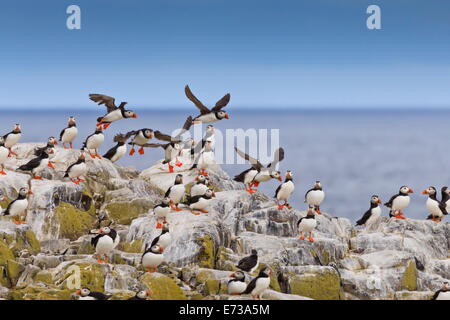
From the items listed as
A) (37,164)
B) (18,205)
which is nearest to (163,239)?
(18,205)

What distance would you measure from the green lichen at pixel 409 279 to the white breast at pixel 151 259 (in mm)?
5920

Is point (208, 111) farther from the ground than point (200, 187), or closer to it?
farther from the ground

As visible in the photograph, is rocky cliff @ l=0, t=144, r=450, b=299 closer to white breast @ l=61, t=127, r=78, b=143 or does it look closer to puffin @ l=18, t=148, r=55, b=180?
puffin @ l=18, t=148, r=55, b=180

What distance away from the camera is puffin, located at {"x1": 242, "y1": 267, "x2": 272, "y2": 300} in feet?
47.8

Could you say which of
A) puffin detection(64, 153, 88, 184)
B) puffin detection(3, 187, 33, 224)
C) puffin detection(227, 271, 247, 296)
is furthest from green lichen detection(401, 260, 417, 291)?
puffin detection(3, 187, 33, 224)

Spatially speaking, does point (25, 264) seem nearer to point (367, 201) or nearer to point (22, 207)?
point (22, 207)

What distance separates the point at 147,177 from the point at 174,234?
575 centimetres

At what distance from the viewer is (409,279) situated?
17.8m

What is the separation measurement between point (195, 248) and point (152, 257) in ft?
5.28

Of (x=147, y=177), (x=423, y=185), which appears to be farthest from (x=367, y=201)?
(x=147, y=177)

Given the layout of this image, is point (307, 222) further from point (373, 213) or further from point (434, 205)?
point (434, 205)

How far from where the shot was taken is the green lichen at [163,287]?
1519cm

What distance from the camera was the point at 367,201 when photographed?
405ft
